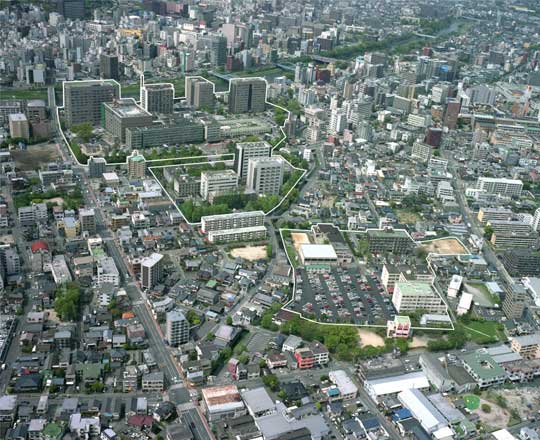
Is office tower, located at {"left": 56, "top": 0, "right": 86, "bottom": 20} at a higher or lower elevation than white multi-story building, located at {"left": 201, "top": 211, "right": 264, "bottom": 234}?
higher

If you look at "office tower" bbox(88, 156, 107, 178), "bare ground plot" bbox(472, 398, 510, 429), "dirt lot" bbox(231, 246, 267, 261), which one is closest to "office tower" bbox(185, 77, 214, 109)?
"office tower" bbox(88, 156, 107, 178)

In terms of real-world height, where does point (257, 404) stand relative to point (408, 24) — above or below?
below

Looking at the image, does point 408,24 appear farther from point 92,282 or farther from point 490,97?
point 92,282

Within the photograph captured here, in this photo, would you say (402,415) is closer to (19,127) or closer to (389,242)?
(389,242)

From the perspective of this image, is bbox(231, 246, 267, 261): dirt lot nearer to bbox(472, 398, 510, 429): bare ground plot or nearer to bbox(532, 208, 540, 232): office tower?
bbox(472, 398, 510, 429): bare ground plot

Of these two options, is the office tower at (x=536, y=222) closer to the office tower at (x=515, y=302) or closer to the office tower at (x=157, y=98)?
the office tower at (x=515, y=302)

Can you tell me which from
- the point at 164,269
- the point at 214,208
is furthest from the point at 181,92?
the point at 164,269
